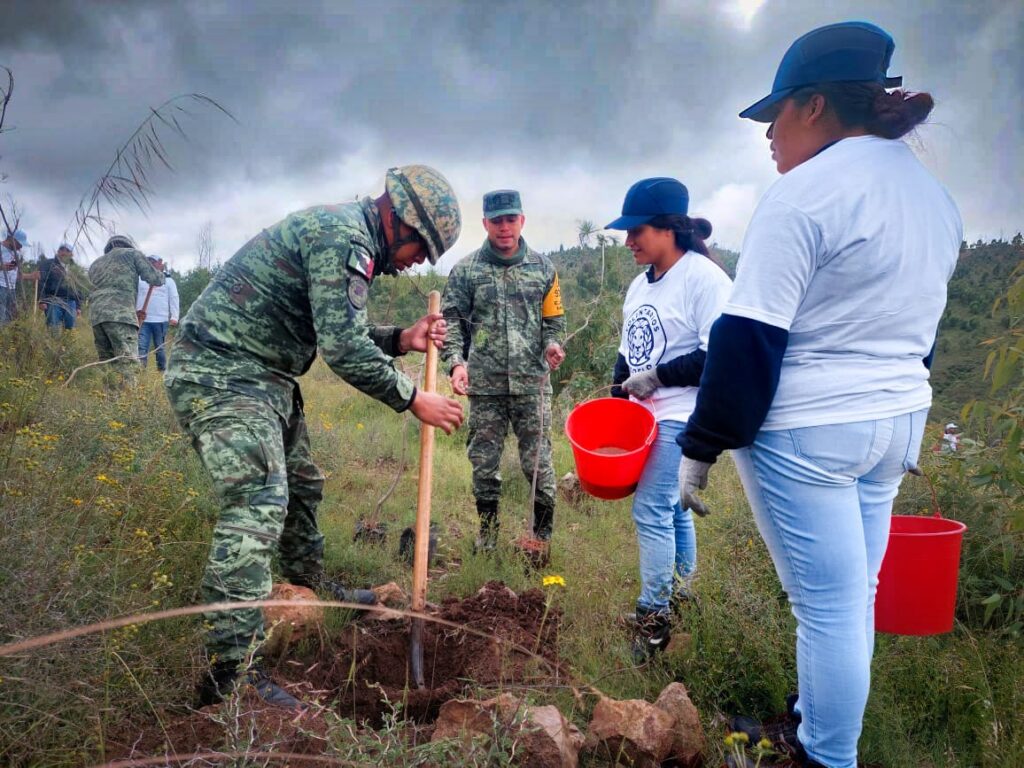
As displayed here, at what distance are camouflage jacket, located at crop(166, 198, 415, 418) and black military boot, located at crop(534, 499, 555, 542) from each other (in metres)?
2.01

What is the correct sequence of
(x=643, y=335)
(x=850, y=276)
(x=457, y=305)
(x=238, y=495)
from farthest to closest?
(x=457, y=305) → (x=643, y=335) → (x=238, y=495) → (x=850, y=276)

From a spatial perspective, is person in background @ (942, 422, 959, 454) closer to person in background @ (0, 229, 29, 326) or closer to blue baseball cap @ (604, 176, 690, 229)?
blue baseball cap @ (604, 176, 690, 229)

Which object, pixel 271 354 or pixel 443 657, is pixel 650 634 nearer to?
pixel 443 657

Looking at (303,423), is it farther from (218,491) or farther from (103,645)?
(103,645)

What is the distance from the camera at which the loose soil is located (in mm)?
2008

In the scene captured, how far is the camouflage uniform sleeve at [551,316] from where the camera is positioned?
4391mm

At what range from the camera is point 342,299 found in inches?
96.4

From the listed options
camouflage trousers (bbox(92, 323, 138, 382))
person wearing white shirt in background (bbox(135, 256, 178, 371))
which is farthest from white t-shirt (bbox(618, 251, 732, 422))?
person wearing white shirt in background (bbox(135, 256, 178, 371))

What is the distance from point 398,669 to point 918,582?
2024mm

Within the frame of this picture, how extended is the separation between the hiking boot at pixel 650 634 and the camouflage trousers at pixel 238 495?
62.0 inches

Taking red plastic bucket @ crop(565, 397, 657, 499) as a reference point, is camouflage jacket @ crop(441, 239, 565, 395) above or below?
above

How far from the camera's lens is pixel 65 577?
213 centimetres

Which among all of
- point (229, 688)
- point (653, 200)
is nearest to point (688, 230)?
point (653, 200)

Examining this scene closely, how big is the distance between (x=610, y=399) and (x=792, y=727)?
4.90 ft
